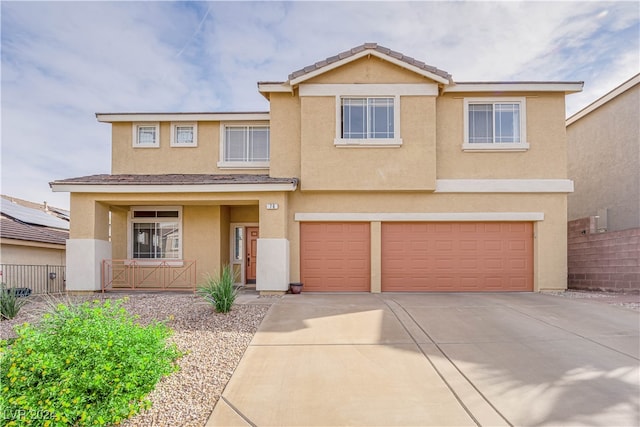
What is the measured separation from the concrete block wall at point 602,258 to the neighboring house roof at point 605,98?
16.2 ft

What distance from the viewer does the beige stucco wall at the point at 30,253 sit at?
14.2m

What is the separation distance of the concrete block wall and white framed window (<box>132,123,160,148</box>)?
15.5m

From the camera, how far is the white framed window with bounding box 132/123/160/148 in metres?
14.3

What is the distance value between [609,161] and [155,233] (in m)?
17.2

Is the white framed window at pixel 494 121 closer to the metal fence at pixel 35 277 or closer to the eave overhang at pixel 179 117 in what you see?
the eave overhang at pixel 179 117

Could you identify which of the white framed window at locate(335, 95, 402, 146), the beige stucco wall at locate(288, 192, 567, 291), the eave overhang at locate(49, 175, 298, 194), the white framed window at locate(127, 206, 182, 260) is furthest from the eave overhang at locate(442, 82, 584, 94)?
the white framed window at locate(127, 206, 182, 260)

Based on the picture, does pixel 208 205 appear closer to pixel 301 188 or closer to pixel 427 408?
pixel 301 188

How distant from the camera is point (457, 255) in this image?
494 inches

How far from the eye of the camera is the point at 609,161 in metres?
14.8

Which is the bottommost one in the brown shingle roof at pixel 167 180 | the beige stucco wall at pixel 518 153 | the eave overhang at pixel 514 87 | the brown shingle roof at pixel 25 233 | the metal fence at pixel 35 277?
the metal fence at pixel 35 277

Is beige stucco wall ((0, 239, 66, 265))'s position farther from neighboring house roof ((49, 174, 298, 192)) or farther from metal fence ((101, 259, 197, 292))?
neighboring house roof ((49, 174, 298, 192))

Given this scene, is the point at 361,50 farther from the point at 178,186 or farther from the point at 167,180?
the point at 167,180

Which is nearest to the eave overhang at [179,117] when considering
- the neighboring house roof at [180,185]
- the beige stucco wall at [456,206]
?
the neighboring house roof at [180,185]

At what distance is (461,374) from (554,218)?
949 cm
